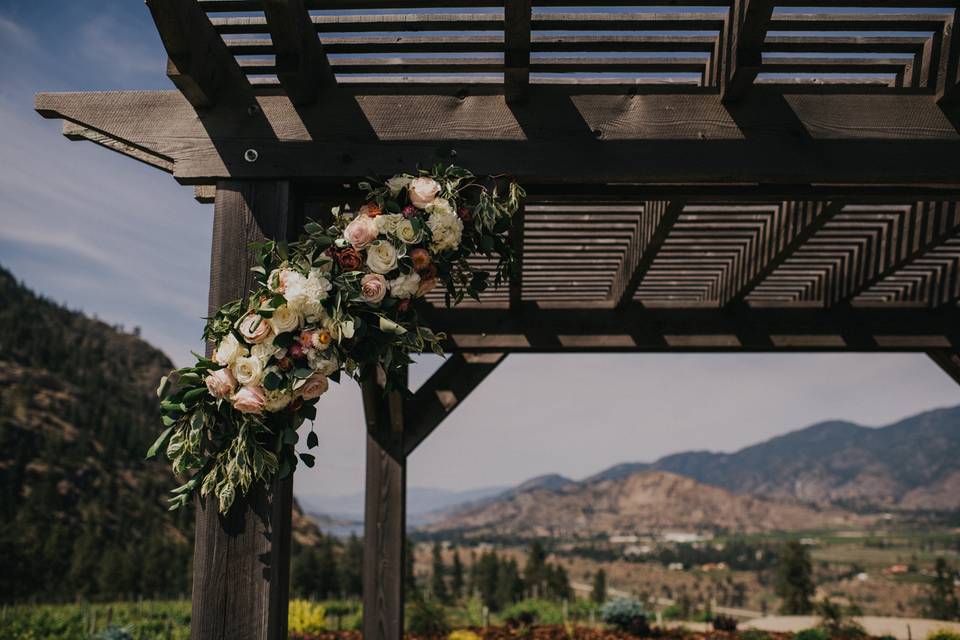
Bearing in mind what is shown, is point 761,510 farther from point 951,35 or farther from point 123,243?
point 951,35

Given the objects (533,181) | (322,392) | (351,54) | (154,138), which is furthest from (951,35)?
(154,138)

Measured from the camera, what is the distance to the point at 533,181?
108 inches

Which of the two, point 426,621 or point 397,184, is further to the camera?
point 426,621

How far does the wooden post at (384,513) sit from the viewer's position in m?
5.72

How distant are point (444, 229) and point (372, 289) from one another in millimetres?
295

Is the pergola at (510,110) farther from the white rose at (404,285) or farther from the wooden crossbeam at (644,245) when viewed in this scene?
the wooden crossbeam at (644,245)

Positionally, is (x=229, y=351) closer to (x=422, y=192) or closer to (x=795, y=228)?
(x=422, y=192)

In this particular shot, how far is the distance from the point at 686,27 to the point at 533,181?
0.71 metres

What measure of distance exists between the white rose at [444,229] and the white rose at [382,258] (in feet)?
0.45

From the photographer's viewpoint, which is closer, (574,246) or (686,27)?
(686,27)

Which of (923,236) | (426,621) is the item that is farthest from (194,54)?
(426,621)

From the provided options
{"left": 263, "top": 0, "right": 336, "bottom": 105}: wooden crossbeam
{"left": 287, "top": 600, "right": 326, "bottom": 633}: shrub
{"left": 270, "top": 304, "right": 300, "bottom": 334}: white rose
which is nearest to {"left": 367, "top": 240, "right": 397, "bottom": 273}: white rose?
{"left": 270, "top": 304, "right": 300, "bottom": 334}: white rose

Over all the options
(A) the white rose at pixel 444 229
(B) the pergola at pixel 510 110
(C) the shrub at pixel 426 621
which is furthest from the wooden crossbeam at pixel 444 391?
(C) the shrub at pixel 426 621

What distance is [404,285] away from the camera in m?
2.39
